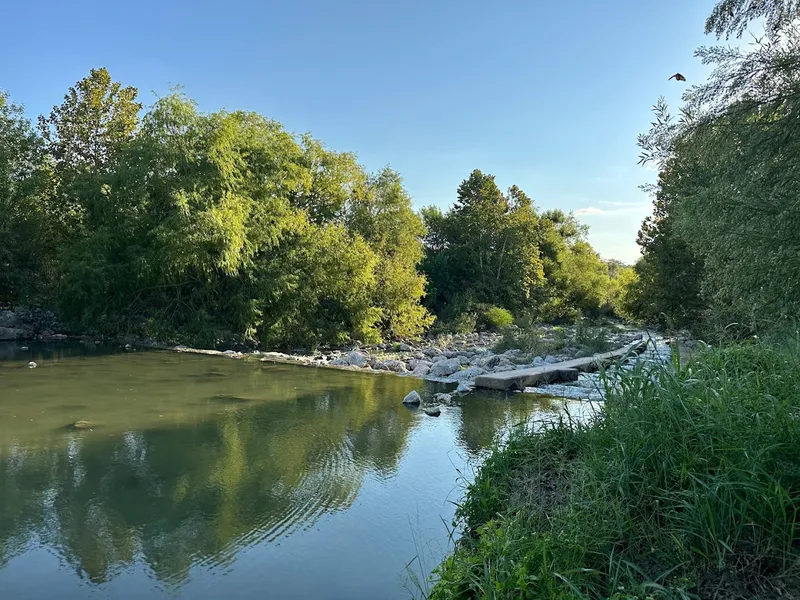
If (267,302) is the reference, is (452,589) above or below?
below

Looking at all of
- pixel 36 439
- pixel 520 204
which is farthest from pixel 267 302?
pixel 520 204

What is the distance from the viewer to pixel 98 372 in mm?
11672

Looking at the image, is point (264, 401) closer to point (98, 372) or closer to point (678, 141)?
point (98, 372)

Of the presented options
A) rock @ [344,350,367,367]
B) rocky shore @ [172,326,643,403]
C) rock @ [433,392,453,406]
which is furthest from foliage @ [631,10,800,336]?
rock @ [344,350,367,367]

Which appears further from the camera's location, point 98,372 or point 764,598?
point 98,372

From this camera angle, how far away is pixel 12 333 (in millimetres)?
18297

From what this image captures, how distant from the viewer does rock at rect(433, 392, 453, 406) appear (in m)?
9.42

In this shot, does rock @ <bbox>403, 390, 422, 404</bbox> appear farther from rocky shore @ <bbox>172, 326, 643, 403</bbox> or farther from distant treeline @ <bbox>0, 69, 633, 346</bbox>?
distant treeline @ <bbox>0, 69, 633, 346</bbox>

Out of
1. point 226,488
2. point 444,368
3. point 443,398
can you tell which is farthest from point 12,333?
point 226,488

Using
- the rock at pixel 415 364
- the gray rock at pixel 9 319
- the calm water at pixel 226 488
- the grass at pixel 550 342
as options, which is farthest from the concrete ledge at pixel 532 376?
the gray rock at pixel 9 319

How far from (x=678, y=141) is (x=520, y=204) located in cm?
2543

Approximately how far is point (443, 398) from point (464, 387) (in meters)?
1.14

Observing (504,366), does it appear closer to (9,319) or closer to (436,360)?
(436,360)

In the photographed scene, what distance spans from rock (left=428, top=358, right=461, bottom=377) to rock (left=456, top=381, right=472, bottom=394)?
1552mm
